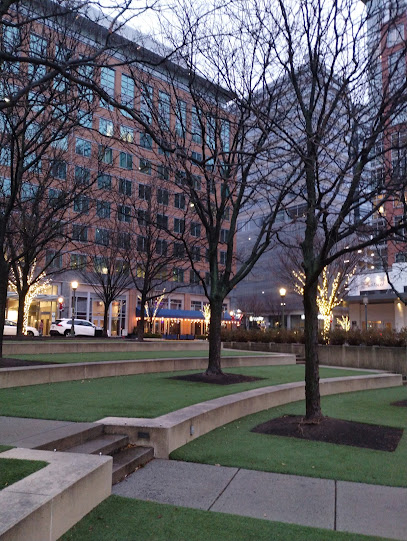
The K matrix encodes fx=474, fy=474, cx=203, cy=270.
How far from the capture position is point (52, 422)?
23.4 ft

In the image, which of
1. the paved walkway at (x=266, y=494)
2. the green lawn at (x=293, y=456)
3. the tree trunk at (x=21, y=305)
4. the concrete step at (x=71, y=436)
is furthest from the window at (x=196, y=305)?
the paved walkway at (x=266, y=494)

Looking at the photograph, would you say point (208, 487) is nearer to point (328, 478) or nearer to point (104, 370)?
point (328, 478)

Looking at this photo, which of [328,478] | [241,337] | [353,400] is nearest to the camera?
[328,478]

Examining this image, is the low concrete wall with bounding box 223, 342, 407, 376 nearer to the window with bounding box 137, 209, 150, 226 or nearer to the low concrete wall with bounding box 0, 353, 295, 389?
the low concrete wall with bounding box 0, 353, 295, 389

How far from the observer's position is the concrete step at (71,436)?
579 centimetres

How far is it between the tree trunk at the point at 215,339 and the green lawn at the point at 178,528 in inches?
355

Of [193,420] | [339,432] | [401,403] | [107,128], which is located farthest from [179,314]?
[193,420]

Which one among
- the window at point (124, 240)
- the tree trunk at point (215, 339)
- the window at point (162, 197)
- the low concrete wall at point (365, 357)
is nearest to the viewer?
the tree trunk at point (215, 339)

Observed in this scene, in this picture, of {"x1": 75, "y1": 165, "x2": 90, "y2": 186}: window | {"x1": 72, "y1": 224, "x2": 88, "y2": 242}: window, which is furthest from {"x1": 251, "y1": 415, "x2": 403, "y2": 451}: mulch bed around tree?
{"x1": 72, "y1": 224, "x2": 88, "y2": 242}: window

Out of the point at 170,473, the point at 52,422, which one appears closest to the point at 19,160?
the point at 52,422

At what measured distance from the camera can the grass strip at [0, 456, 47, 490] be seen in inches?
167

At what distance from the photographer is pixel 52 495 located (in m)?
3.81

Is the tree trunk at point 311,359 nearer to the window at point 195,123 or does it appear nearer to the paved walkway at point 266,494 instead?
the paved walkway at point 266,494

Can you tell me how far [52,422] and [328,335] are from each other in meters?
20.3
